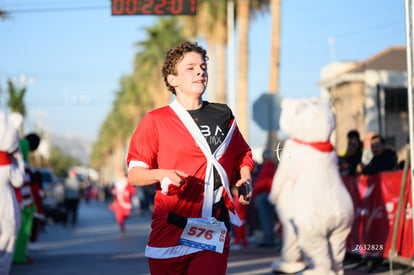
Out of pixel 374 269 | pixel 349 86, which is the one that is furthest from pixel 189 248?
pixel 349 86

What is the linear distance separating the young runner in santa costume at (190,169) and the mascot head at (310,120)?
3.76 meters

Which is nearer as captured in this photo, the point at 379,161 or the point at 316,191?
the point at 316,191

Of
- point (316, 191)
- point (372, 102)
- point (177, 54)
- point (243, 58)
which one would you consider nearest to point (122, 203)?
point (243, 58)

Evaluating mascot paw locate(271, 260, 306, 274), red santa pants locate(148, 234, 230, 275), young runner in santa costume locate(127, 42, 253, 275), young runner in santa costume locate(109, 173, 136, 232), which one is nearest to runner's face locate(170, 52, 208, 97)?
young runner in santa costume locate(127, 42, 253, 275)

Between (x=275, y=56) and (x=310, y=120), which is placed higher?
(x=275, y=56)

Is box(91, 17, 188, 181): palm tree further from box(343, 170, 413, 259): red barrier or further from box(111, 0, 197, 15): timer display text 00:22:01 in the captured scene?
box(343, 170, 413, 259): red barrier

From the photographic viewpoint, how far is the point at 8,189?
32.9ft

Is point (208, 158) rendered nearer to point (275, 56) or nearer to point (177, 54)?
point (177, 54)

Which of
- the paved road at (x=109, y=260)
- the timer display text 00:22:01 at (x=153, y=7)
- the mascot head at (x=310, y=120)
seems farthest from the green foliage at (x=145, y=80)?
the mascot head at (x=310, y=120)

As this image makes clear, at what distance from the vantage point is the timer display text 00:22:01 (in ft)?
44.4

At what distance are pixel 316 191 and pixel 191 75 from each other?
4054 mm

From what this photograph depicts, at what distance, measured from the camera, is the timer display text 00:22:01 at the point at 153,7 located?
44.4 feet

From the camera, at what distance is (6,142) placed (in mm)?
10008

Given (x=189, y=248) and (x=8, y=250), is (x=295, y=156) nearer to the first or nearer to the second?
(x=8, y=250)
